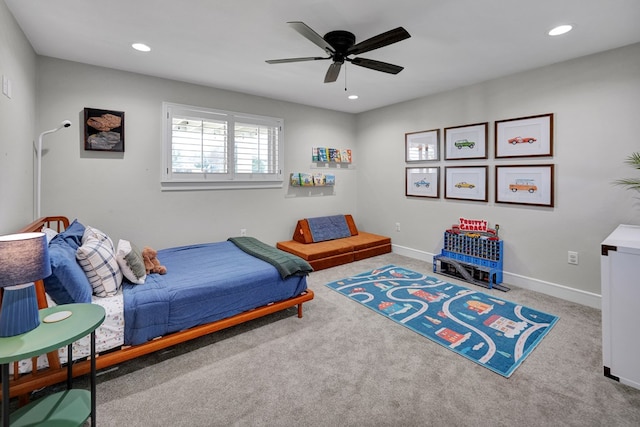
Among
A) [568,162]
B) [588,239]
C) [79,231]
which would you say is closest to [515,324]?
[588,239]

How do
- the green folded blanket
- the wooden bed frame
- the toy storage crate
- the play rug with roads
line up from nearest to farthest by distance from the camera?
the wooden bed frame, the play rug with roads, the green folded blanket, the toy storage crate

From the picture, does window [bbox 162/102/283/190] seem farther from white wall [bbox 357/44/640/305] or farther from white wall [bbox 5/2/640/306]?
white wall [bbox 357/44/640/305]

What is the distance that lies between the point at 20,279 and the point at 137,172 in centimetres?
257

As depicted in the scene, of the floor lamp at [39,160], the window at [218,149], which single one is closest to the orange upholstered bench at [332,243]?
the window at [218,149]

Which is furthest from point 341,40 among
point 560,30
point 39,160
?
point 39,160

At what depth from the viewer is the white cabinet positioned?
193 cm

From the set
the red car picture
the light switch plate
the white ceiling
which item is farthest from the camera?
the red car picture

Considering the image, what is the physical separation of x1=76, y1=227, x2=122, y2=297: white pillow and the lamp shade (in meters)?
0.71

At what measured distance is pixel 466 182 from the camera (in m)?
4.21

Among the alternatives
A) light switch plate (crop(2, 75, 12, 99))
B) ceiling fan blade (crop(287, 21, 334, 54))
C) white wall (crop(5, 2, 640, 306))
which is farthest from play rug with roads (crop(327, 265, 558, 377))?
light switch plate (crop(2, 75, 12, 99))

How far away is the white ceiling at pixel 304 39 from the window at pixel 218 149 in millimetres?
553

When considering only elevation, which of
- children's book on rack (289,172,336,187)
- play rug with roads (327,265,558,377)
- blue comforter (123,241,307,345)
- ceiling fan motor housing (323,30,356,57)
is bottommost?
play rug with roads (327,265,558,377)

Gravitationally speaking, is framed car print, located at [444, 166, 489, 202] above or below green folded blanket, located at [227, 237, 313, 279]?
above

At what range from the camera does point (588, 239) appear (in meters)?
3.18
